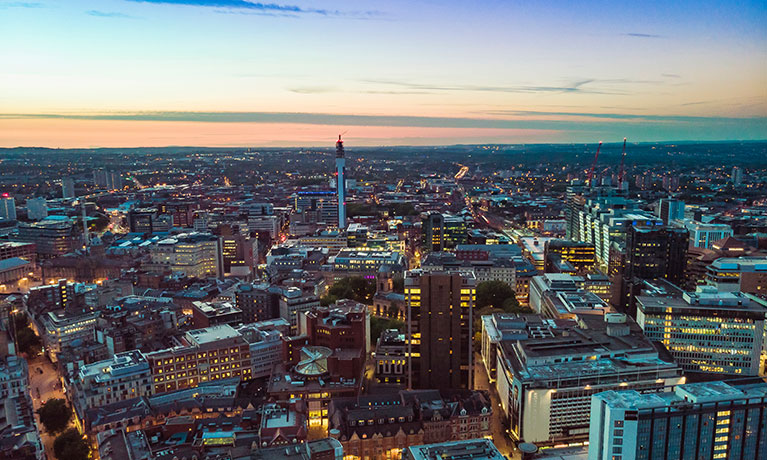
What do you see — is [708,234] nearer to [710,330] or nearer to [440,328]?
[710,330]

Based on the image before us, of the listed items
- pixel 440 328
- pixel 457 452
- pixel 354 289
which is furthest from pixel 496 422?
pixel 354 289

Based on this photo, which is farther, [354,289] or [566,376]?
[354,289]

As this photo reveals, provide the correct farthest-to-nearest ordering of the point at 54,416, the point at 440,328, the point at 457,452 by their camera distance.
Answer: the point at 440,328 < the point at 54,416 < the point at 457,452

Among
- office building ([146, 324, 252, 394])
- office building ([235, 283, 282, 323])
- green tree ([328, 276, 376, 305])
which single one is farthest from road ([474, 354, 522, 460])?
office building ([235, 283, 282, 323])

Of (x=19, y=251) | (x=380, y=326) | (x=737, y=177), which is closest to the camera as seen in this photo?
(x=380, y=326)

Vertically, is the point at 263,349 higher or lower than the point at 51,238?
lower

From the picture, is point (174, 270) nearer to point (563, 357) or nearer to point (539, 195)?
point (563, 357)

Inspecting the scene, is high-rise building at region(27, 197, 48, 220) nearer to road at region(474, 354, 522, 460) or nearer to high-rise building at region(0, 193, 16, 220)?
high-rise building at region(0, 193, 16, 220)
